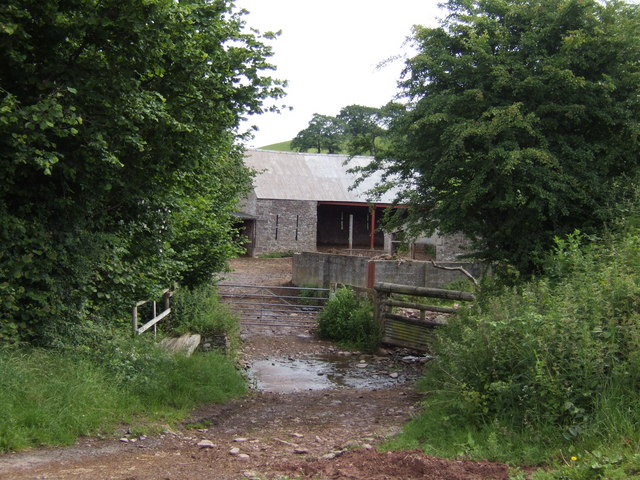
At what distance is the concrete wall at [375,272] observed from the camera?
66.4 ft

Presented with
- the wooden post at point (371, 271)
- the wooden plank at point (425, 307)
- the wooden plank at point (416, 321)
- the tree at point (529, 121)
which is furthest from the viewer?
the wooden post at point (371, 271)

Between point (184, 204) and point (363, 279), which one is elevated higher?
point (184, 204)

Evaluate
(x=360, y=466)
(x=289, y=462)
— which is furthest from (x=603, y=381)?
(x=289, y=462)

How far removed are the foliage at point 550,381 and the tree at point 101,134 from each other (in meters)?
4.21

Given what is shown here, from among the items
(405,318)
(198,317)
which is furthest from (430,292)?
(198,317)

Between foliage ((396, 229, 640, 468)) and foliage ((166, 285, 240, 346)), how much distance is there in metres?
6.41

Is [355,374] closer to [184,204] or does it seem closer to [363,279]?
[184,204]

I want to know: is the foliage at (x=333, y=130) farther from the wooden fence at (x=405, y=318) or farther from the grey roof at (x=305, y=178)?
the wooden fence at (x=405, y=318)

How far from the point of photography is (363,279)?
20.8 m

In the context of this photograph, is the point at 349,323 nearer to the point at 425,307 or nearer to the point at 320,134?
the point at 425,307

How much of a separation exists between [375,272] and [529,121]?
10.7 m

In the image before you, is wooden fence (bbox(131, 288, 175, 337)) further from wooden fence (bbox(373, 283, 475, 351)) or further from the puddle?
wooden fence (bbox(373, 283, 475, 351))

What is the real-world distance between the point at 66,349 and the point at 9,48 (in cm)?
332

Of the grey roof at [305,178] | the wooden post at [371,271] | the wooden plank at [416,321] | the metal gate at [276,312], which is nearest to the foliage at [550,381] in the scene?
the wooden plank at [416,321]
